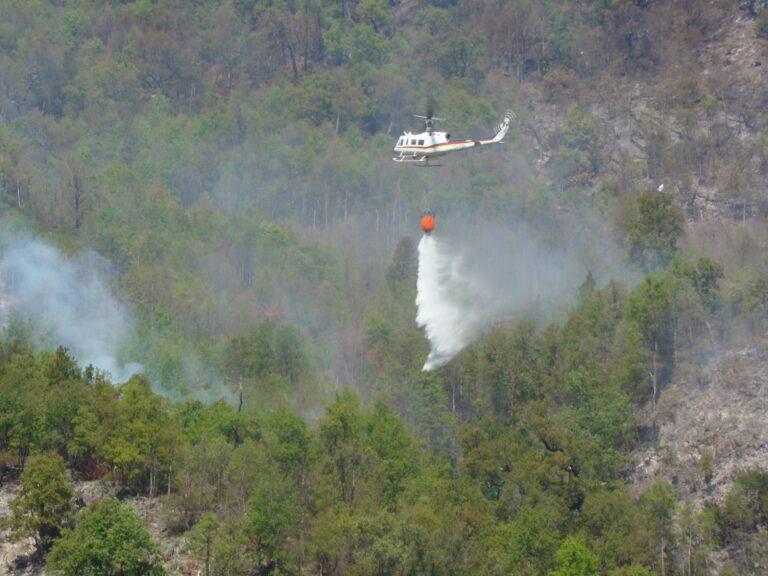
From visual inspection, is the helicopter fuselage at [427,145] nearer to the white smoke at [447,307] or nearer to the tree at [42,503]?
the white smoke at [447,307]

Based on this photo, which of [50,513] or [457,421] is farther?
[457,421]

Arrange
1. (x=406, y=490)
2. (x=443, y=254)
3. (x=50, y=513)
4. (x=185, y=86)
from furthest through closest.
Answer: (x=185, y=86) < (x=443, y=254) < (x=406, y=490) < (x=50, y=513)

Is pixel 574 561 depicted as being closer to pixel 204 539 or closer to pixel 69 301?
pixel 204 539

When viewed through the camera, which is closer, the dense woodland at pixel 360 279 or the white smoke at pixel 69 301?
the dense woodland at pixel 360 279

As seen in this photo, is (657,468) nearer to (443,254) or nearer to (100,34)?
(443,254)

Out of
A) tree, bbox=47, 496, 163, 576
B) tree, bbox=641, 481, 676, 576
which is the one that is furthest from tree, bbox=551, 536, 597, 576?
tree, bbox=47, 496, 163, 576

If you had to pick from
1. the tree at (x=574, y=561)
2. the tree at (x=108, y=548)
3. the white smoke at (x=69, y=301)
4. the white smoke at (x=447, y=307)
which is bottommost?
the tree at (x=574, y=561)

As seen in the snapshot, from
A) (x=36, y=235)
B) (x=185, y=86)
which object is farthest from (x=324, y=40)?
(x=36, y=235)

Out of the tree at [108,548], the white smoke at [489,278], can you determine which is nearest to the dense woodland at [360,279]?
the tree at [108,548]
